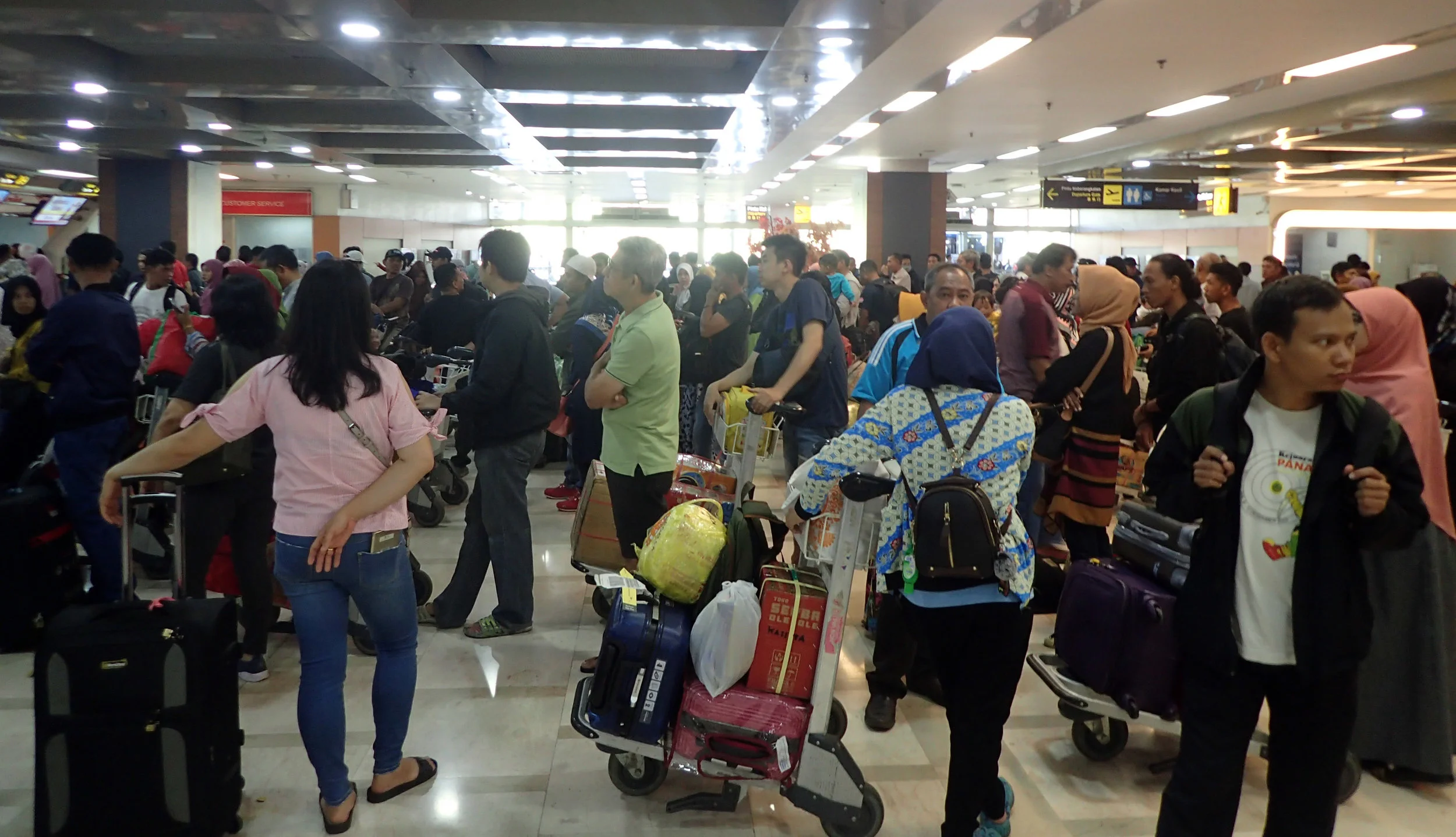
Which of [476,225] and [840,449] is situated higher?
[476,225]

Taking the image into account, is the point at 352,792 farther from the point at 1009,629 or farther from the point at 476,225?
the point at 476,225

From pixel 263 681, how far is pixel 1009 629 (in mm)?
2944

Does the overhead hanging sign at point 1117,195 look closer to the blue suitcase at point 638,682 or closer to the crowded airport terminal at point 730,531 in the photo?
the crowded airport terminal at point 730,531

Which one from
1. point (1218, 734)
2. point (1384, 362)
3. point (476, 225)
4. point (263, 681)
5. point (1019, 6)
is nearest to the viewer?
point (1218, 734)

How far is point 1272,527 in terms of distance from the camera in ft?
6.86

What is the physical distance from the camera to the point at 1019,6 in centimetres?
690

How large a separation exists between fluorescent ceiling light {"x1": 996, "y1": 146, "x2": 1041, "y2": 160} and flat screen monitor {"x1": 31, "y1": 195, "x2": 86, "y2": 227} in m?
21.4

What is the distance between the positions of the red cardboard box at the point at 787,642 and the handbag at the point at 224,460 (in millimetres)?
1992

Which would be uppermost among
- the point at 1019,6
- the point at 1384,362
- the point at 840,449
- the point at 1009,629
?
the point at 1019,6

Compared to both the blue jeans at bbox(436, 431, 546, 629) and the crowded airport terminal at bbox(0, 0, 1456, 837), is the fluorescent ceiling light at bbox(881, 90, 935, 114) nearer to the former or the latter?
the crowded airport terminal at bbox(0, 0, 1456, 837)

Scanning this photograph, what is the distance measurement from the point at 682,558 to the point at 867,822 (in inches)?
34.5

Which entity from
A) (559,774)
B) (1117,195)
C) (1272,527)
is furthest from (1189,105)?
(559,774)

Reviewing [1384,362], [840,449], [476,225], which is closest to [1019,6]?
[1384,362]

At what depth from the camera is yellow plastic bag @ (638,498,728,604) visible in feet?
9.78
